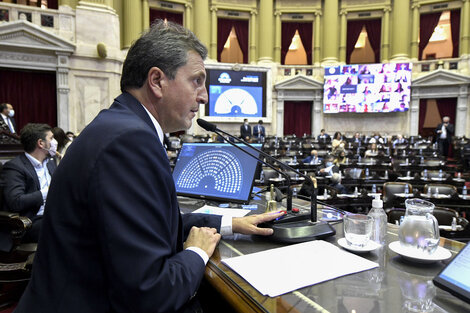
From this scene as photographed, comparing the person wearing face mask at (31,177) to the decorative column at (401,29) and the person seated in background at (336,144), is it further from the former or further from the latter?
the decorative column at (401,29)

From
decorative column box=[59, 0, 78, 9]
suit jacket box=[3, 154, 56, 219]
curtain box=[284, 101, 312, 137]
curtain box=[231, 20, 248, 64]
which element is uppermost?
curtain box=[231, 20, 248, 64]

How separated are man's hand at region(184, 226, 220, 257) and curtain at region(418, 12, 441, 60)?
716 inches

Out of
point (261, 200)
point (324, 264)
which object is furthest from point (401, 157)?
point (324, 264)

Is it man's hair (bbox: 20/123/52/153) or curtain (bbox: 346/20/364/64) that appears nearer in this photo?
man's hair (bbox: 20/123/52/153)

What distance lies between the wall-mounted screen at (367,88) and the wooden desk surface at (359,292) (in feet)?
49.2

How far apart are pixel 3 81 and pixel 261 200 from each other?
11.6 m

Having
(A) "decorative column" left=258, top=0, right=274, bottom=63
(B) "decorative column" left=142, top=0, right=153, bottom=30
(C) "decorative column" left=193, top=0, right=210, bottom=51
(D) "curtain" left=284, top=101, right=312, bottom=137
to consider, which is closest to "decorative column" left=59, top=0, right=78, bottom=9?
(B) "decorative column" left=142, top=0, right=153, bottom=30

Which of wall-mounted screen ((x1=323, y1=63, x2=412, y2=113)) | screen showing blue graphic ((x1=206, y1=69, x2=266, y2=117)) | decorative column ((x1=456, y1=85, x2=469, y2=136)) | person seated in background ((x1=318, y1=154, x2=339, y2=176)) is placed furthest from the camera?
screen showing blue graphic ((x1=206, y1=69, x2=266, y2=117))

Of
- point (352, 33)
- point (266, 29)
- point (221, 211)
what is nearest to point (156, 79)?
point (221, 211)

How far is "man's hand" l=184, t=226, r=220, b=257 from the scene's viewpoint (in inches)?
41.5

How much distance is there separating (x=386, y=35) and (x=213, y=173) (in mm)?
17124

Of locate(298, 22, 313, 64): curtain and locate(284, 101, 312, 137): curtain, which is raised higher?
locate(298, 22, 313, 64): curtain

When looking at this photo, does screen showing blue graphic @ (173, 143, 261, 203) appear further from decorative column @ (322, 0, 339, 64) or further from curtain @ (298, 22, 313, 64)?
curtain @ (298, 22, 313, 64)

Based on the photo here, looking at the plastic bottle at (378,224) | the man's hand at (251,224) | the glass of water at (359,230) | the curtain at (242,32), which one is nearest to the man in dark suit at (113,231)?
the man's hand at (251,224)
